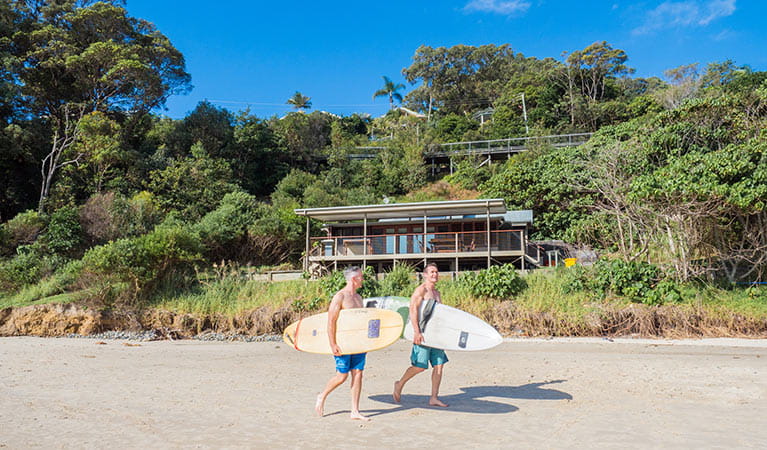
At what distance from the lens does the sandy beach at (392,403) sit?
4430 millimetres

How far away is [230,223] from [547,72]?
34817 mm

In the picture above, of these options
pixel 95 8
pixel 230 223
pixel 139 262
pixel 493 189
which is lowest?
pixel 139 262

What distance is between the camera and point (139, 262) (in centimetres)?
1658

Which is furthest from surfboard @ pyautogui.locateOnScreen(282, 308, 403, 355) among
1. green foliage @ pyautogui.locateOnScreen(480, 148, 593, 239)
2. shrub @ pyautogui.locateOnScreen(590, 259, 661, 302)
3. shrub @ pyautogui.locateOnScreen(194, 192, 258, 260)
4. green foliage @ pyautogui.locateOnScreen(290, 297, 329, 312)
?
green foliage @ pyautogui.locateOnScreen(480, 148, 593, 239)

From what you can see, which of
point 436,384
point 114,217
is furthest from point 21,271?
point 436,384

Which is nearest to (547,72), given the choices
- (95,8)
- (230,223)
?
(230,223)

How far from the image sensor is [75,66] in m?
30.5

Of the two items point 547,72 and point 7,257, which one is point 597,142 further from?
point 7,257

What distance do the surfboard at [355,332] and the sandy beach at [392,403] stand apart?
0.78m

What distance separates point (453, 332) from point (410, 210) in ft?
49.3

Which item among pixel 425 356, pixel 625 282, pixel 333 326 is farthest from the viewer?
pixel 625 282

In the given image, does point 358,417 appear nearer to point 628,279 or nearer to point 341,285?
point 341,285

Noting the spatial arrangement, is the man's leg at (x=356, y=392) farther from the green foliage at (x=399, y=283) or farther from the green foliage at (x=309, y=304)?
the green foliage at (x=399, y=283)

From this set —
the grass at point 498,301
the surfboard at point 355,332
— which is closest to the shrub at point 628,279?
the grass at point 498,301
